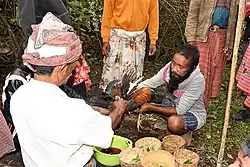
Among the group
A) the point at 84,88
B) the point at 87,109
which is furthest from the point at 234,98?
the point at 87,109

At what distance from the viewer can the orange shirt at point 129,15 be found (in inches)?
173

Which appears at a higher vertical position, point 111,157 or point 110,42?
point 110,42

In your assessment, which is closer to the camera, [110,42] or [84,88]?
[84,88]

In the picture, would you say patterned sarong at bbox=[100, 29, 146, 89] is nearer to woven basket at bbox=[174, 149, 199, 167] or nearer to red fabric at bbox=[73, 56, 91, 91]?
red fabric at bbox=[73, 56, 91, 91]

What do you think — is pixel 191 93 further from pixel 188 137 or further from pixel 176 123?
pixel 188 137

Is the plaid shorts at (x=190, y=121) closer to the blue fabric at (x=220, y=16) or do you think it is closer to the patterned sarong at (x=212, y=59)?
the patterned sarong at (x=212, y=59)

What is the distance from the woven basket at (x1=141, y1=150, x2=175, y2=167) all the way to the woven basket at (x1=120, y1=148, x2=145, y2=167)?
5 centimetres

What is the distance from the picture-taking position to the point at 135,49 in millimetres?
4652

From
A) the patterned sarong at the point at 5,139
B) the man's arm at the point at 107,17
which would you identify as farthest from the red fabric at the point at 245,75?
the patterned sarong at the point at 5,139

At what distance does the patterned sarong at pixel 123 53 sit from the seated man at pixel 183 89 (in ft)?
1.83

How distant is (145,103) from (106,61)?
39.8 inches

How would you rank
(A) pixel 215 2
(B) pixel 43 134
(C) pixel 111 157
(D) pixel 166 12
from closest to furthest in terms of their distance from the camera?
(B) pixel 43 134
(C) pixel 111 157
(A) pixel 215 2
(D) pixel 166 12

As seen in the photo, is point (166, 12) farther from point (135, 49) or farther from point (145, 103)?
point (145, 103)

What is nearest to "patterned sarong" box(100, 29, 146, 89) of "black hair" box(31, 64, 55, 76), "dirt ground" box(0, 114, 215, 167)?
"dirt ground" box(0, 114, 215, 167)
